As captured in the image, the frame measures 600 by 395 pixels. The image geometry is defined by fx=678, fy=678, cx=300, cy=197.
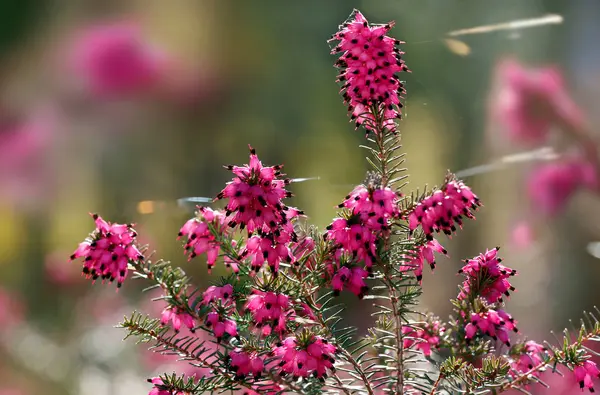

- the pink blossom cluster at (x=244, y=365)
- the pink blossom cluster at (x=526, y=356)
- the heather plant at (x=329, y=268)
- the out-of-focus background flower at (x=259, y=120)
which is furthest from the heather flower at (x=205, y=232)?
the out-of-focus background flower at (x=259, y=120)

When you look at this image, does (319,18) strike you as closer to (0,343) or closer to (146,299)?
(146,299)

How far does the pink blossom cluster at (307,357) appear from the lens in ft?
2.02

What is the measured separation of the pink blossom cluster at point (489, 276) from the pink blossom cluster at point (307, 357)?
7.4 inches

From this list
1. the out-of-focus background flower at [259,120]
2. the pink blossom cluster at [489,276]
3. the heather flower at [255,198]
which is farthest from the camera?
the out-of-focus background flower at [259,120]

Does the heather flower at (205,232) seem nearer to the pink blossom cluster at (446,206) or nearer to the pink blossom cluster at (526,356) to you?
the pink blossom cluster at (446,206)

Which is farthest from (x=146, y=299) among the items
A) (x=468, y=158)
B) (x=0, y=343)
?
(x=468, y=158)

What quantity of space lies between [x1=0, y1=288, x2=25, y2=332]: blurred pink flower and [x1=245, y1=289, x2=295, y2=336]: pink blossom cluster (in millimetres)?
873

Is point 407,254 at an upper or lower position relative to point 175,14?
lower

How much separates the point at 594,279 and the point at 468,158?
34cm

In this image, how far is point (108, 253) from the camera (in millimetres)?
675

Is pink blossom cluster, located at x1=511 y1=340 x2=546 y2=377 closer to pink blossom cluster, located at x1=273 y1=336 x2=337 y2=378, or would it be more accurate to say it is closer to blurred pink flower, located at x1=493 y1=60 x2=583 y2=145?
pink blossom cluster, located at x1=273 y1=336 x2=337 y2=378

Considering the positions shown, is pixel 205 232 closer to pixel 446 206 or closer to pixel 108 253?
pixel 108 253

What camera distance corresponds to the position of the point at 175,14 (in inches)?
50.6

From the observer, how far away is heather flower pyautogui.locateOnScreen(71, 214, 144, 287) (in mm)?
671
